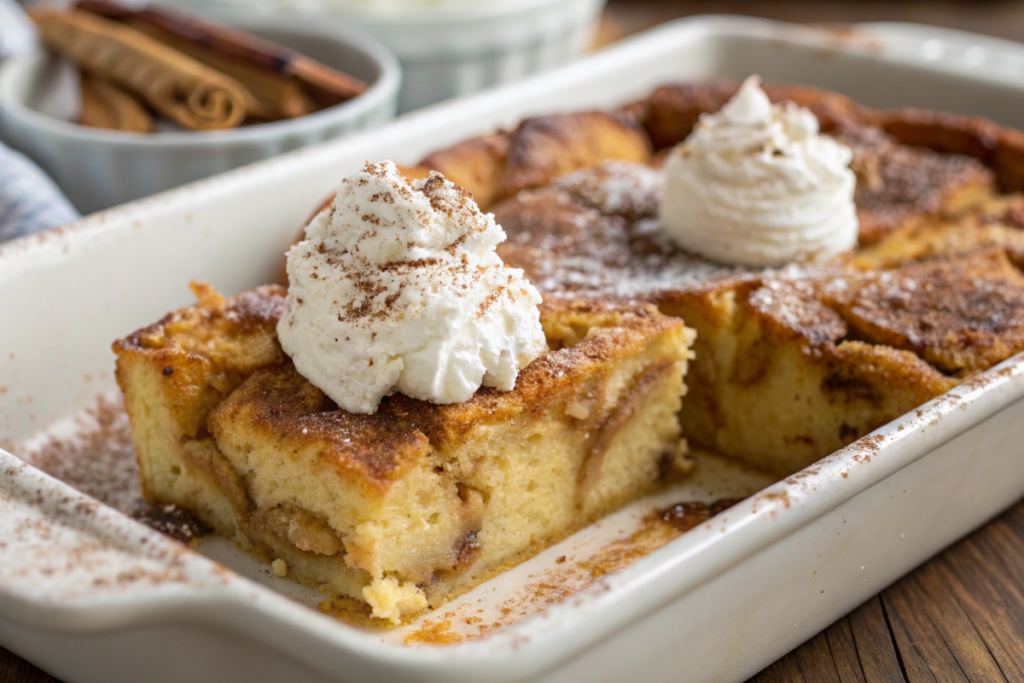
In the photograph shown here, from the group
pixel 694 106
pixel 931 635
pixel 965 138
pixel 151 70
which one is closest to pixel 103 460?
pixel 151 70

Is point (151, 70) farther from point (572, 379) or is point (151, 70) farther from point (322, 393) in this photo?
point (572, 379)

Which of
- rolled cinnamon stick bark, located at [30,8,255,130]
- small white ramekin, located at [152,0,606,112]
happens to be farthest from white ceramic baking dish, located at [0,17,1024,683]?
small white ramekin, located at [152,0,606,112]

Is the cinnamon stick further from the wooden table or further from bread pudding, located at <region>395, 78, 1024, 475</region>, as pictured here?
the wooden table

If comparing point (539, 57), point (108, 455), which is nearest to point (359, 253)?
Answer: point (108, 455)

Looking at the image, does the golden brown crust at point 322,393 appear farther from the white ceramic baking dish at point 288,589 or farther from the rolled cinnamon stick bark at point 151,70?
the rolled cinnamon stick bark at point 151,70

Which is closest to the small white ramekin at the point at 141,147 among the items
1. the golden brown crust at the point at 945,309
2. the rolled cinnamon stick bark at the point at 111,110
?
the rolled cinnamon stick bark at the point at 111,110

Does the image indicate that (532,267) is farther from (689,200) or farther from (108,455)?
(108,455)

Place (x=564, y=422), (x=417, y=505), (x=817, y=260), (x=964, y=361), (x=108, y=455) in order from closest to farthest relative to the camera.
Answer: (x=417, y=505) < (x=564, y=422) < (x=964, y=361) < (x=108, y=455) < (x=817, y=260)
